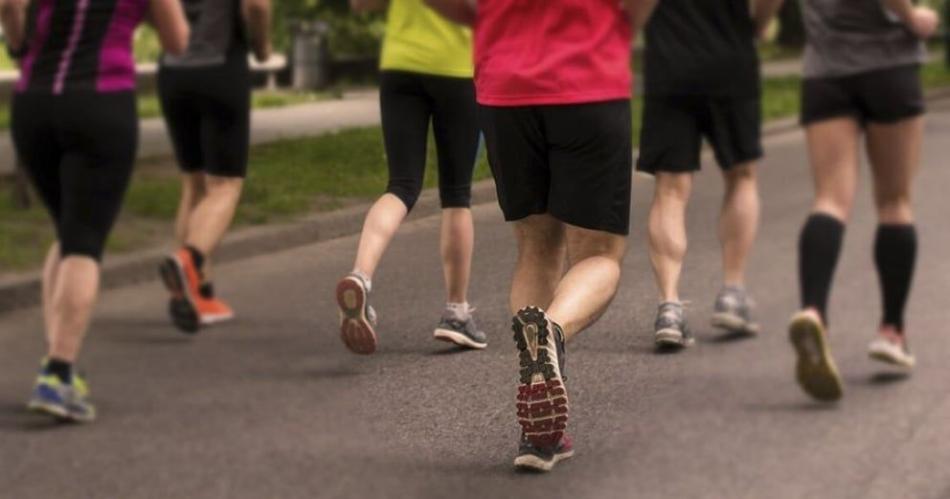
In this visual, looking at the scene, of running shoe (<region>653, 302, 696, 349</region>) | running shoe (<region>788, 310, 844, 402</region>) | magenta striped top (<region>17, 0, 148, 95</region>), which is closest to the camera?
running shoe (<region>653, 302, 696, 349</region>)

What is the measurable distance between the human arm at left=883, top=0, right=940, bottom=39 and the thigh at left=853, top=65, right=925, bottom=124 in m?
0.32

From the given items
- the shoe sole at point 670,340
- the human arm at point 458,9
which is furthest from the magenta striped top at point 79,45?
the human arm at point 458,9

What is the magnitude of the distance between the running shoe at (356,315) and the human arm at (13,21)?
1.95m

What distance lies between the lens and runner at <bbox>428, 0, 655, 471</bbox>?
102 centimetres

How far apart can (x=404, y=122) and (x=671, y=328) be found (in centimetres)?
34

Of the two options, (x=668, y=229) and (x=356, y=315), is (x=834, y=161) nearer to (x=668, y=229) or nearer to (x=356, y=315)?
(x=668, y=229)

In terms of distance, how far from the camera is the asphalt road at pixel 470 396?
46.6 inches

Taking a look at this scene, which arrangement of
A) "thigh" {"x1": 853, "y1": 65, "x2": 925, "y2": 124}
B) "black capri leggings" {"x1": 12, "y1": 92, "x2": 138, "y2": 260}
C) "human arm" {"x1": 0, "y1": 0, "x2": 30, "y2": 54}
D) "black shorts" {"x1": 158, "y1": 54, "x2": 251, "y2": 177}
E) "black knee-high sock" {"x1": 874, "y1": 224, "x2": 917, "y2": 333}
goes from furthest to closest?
"black knee-high sock" {"x1": 874, "y1": 224, "x2": 917, "y2": 333}
"black capri leggings" {"x1": 12, "y1": 92, "x2": 138, "y2": 260}
"thigh" {"x1": 853, "y1": 65, "x2": 925, "y2": 124}
"human arm" {"x1": 0, "y1": 0, "x2": 30, "y2": 54}
"black shorts" {"x1": 158, "y1": 54, "x2": 251, "y2": 177}

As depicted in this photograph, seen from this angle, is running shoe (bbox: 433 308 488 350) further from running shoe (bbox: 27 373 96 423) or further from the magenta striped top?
running shoe (bbox: 27 373 96 423)

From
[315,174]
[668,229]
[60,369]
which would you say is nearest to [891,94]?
[668,229]

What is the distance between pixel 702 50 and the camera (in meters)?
1.49

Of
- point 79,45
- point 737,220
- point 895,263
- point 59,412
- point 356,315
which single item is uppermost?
point 356,315

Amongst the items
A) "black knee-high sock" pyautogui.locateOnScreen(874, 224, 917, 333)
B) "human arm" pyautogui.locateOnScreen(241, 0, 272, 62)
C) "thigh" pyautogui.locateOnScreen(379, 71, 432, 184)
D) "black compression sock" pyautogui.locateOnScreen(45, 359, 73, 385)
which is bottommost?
"black compression sock" pyautogui.locateOnScreen(45, 359, 73, 385)

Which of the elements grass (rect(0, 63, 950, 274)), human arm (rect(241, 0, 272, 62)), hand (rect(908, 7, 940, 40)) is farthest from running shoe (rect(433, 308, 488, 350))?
hand (rect(908, 7, 940, 40))
